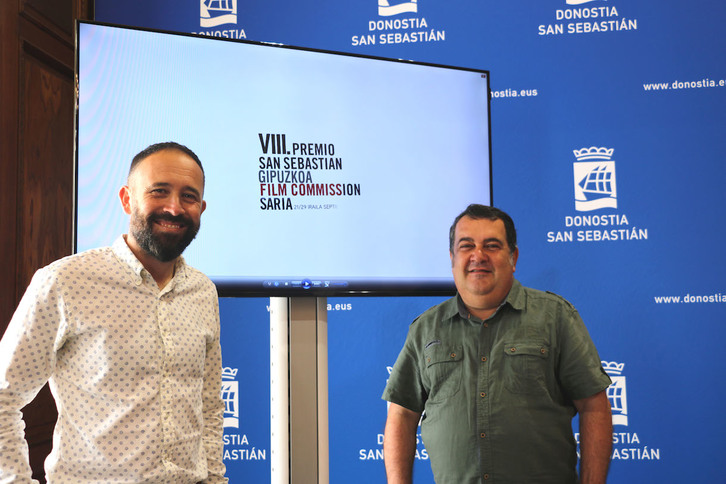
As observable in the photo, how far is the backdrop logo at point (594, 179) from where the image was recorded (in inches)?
129

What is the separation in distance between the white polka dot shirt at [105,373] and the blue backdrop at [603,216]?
159 cm

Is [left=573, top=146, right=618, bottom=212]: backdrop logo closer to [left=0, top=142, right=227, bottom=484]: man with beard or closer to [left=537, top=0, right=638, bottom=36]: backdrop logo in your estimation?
[left=537, top=0, right=638, bottom=36]: backdrop logo

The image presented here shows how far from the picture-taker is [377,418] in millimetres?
3275

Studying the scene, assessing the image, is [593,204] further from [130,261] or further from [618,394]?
[130,261]

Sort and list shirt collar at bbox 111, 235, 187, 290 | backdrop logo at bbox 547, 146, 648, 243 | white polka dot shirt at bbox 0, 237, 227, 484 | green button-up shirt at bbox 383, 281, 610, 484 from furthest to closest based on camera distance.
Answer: backdrop logo at bbox 547, 146, 648, 243
green button-up shirt at bbox 383, 281, 610, 484
shirt collar at bbox 111, 235, 187, 290
white polka dot shirt at bbox 0, 237, 227, 484

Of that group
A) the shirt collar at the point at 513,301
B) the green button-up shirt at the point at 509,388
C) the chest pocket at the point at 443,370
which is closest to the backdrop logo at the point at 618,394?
the green button-up shirt at the point at 509,388

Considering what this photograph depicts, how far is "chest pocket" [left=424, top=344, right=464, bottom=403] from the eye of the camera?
2227 mm

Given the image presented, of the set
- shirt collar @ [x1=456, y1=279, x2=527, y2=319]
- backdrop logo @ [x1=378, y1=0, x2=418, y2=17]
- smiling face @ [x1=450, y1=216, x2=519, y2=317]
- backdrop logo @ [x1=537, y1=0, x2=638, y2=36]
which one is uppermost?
backdrop logo @ [x1=378, y1=0, x2=418, y2=17]

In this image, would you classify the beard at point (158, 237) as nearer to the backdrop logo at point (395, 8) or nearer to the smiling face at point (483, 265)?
the smiling face at point (483, 265)

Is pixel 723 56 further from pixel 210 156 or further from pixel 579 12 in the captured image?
pixel 210 156

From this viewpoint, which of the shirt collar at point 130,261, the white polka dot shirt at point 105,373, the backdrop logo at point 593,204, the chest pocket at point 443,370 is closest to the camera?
the white polka dot shirt at point 105,373

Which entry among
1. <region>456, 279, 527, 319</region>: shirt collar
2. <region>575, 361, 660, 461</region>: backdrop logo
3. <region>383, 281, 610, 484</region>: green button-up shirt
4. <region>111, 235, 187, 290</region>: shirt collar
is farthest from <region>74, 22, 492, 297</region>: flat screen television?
<region>575, 361, 660, 461</region>: backdrop logo

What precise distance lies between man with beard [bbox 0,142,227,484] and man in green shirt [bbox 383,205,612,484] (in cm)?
77

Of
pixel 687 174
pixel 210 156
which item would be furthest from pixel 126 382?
pixel 687 174
